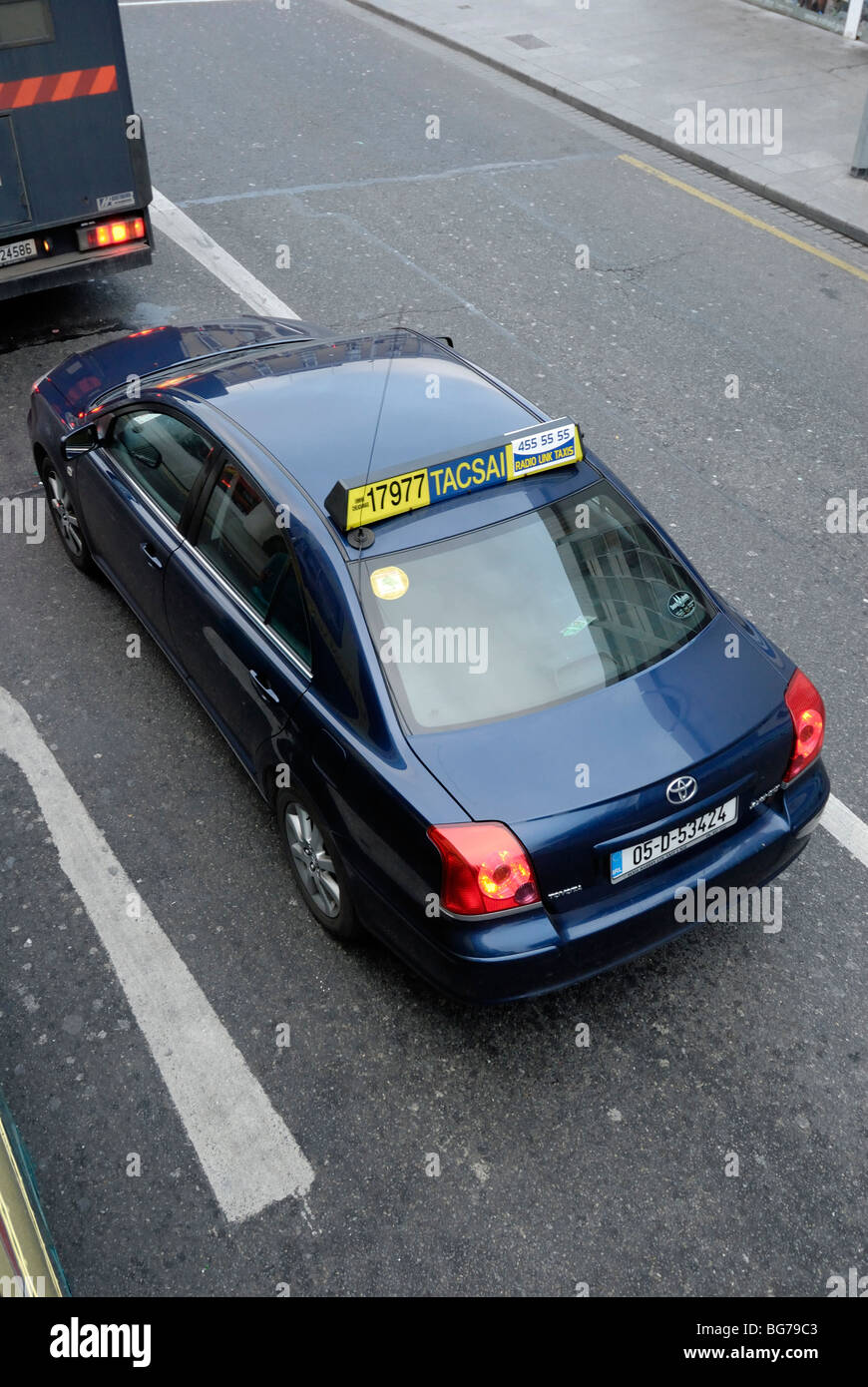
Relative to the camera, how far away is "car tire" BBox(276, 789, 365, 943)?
4211 millimetres

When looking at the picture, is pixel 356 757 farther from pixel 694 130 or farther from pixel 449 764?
pixel 694 130

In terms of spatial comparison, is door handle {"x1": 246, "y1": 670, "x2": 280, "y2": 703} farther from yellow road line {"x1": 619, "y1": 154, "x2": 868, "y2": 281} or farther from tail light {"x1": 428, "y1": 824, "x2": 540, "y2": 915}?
yellow road line {"x1": 619, "y1": 154, "x2": 868, "y2": 281}

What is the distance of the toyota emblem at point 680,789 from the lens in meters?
3.76

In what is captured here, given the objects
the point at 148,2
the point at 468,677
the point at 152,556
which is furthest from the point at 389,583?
the point at 148,2

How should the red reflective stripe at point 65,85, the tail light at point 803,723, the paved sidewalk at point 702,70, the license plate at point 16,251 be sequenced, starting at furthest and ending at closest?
the paved sidewalk at point 702,70 → the license plate at point 16,251 → the red reflective stripe at point 65,85 → the tail light at point 803,723

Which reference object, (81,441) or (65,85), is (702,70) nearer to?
(65,85)

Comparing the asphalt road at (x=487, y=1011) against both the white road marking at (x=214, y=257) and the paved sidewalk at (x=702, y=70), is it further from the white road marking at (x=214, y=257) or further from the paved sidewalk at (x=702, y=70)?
the paved sidewalk at (x=702, y=70)

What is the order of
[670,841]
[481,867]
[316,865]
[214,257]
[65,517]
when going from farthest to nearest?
[214,257]
[65,517]
[316,865]
[670,841]
[481,867]

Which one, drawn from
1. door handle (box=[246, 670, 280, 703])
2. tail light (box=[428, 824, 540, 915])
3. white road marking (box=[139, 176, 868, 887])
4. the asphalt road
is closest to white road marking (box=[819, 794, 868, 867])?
the asphalt road

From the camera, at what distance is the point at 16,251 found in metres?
7.93

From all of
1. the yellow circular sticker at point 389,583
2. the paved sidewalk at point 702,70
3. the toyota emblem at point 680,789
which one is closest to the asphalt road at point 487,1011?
the toyota emblem at point 680,789

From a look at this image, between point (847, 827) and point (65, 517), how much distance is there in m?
4.20

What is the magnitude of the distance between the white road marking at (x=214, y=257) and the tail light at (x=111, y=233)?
0.96 m

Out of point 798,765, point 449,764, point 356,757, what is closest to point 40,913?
point 356,757
